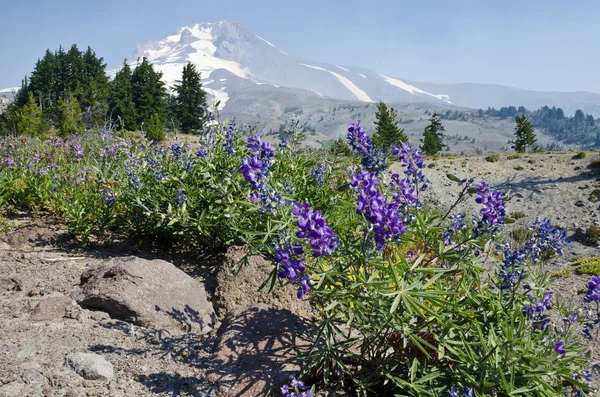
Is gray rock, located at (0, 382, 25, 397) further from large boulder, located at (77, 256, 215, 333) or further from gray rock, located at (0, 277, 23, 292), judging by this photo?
gray rock, located at (0, 277, 23, 292)

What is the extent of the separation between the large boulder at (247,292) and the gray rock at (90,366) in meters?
1.25

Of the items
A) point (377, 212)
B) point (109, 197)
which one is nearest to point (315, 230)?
point (377, 212)

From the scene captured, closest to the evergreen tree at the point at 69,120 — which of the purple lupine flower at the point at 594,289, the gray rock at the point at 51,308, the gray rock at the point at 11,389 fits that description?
the gray rock at the point at 51,308

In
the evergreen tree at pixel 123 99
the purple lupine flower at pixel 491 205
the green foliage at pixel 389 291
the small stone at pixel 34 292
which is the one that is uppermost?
the evergreen tree at pixel 123 99

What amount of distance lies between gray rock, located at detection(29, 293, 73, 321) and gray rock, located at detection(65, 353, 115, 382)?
79 centimetres

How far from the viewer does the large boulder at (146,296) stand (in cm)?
411

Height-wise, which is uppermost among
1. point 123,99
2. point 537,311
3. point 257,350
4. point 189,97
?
point 189,97

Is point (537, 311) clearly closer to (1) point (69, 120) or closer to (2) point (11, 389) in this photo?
(2) point (11, 389)

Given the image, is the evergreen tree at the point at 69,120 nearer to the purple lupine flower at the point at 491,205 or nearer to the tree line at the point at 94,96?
the tree line at the point at 94,96

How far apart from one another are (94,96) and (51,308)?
65947 millimetres

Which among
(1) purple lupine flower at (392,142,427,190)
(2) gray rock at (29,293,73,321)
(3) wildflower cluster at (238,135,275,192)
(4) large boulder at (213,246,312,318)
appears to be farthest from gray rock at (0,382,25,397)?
(1) purple lupine flower at (392,142,427,190)

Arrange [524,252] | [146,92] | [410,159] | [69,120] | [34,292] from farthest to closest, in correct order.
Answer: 1. [146,92]
2. [69,120]
3. [34,292]
4. [410,159]
5. [524,252]

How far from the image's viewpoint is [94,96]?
6234 cm

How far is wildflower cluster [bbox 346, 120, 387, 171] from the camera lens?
10.8 ft
